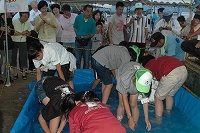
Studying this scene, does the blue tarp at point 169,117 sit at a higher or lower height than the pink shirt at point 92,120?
lower

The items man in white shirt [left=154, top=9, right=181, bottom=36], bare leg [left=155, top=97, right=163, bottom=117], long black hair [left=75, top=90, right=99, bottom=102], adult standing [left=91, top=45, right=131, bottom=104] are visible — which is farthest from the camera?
man in white shirt [left=154, top=9, right=181, bottom=36]

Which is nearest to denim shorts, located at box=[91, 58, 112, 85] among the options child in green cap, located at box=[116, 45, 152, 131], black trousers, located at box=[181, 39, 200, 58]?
child in green cap, located at box=[116, 45, 152, 131]

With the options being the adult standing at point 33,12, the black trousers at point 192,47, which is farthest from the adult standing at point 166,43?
the adult standing at point 33,12

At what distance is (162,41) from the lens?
153 inches

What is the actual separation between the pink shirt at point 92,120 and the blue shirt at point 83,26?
329cm

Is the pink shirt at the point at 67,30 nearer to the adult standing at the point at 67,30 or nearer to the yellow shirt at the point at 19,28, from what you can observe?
the adult standing at the point at 67,30

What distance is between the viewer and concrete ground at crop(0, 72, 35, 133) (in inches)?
138

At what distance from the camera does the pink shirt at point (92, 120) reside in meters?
2.04

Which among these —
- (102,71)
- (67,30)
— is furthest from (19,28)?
(102,71)

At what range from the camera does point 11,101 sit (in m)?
4.25

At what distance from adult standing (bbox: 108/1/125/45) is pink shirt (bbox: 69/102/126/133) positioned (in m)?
3.59

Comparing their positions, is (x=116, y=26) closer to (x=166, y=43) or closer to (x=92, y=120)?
(x=166, y=43)

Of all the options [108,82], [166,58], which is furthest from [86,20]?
[166,58]

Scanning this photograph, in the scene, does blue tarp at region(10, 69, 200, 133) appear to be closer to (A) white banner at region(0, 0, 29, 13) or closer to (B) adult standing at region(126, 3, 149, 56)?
(A) white banner at region(0, 0, 29, 13)
